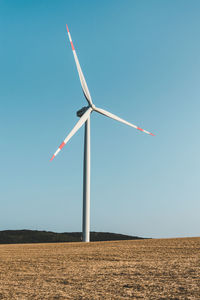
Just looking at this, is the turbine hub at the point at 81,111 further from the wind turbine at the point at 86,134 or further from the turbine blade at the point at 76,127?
the turbine blade at the point at 76,127

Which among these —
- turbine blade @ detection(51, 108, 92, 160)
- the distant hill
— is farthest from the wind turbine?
the distant hill

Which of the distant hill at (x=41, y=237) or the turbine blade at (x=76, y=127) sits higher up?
the turbine blade at (x=76, y=127)

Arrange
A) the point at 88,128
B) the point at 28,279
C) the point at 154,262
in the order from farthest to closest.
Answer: the point at 88,128 < the point at 154,262 < the point at 28,279

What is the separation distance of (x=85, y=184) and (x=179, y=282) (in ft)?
86.9

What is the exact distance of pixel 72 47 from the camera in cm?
4178

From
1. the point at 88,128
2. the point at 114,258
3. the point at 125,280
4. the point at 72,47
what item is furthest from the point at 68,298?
the point at 72,47

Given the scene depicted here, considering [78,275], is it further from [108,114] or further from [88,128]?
[108,114]

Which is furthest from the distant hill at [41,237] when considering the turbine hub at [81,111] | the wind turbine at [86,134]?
the turbine hub at [81,111]

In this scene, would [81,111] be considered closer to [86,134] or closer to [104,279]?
[86,134]

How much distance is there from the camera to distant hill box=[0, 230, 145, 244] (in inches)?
2023

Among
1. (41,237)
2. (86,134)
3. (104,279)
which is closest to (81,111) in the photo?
(86,134)

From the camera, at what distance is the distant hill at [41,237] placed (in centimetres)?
5139

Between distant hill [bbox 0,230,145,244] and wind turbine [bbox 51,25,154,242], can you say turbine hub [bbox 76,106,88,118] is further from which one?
distant hill [bbox 0,230,145,244]

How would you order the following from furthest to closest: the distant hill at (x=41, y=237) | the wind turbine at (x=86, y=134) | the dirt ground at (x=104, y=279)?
the distant hill at (x=41, y=237), the wind turbine at (x=86, y=134), the dirt ground at (x=104, y=279)
